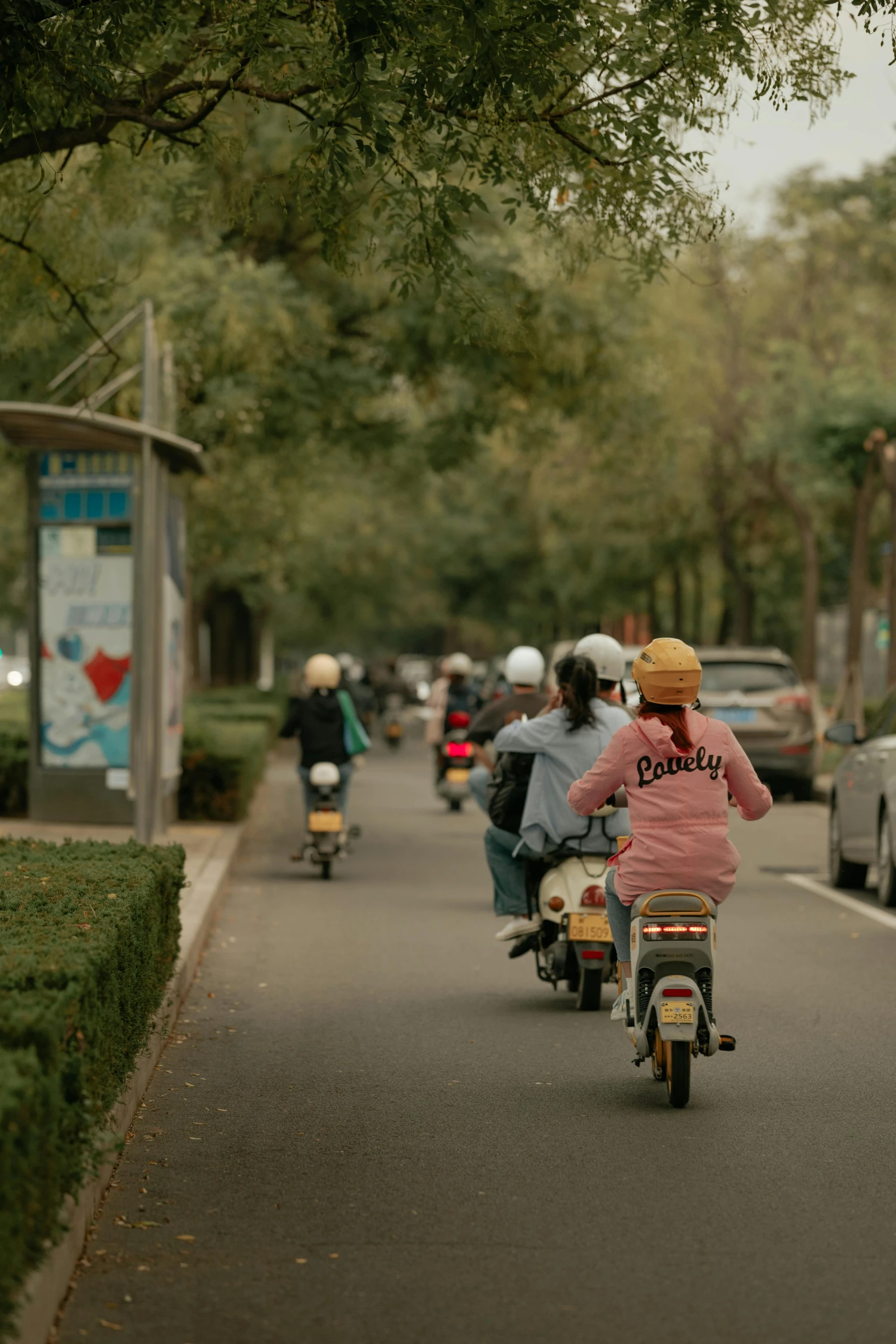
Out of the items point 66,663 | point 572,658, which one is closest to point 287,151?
point 66,663

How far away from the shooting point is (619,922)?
7410 millimetres

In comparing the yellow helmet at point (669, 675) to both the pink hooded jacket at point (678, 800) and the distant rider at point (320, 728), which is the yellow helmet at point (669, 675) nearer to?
the pink hooded jacket at point (678, 800)

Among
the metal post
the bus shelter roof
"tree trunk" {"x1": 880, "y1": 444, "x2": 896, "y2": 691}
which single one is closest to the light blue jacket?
the metal post

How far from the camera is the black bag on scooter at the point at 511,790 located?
9.73 metres

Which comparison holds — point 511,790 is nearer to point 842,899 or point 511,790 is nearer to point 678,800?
point 678,800

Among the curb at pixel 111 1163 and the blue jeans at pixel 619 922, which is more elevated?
the blue jeans at pixel 619 922

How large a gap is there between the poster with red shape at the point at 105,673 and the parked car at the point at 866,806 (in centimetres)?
612

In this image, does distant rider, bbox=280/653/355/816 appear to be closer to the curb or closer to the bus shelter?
the bus shelter

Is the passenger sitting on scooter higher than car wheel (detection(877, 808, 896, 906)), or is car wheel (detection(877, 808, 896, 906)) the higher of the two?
the passenger sitting on scooter

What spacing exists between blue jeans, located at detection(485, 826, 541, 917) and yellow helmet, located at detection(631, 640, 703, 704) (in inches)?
110

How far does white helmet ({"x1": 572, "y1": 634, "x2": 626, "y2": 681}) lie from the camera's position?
9.41m

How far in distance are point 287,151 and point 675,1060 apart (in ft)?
45.1

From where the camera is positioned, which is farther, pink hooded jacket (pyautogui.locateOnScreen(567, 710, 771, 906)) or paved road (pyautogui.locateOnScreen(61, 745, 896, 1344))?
pink hooded jacket (pyautogui.locateOnScreen(567, 710, 771, 906))

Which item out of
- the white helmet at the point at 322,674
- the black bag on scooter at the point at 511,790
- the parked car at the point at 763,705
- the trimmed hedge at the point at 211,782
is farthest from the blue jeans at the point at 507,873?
the parked car at the point at 763,705
